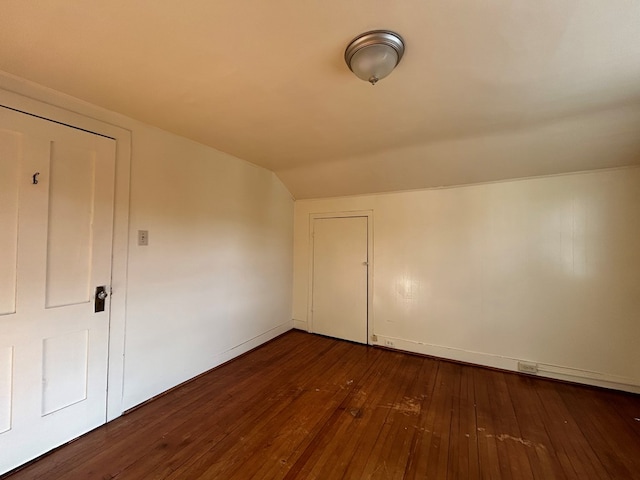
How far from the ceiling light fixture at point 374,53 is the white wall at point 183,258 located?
1.86m

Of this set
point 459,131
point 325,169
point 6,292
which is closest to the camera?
point 6,292

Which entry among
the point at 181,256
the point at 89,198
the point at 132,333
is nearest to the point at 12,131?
the point at 89,198

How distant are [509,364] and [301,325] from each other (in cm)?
267

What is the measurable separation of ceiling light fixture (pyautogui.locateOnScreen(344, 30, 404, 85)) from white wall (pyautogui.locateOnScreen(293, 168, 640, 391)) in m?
2.19

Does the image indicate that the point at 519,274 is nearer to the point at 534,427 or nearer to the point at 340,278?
the point at 534,427

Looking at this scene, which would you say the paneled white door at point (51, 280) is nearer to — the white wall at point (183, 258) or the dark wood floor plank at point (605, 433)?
the white wall at point (183, 258)

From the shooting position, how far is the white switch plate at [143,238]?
2.17 metres

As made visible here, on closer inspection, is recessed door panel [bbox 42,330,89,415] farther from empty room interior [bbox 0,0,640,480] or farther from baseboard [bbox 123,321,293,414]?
baseboard [bbox 123,321,293,414]

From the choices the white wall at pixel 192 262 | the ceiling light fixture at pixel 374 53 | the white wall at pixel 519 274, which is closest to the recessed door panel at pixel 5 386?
the white wall at pixel 192 262

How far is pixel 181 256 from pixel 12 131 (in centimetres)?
134

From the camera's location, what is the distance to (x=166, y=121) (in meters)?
2.16

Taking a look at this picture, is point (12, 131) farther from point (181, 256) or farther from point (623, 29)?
point (623, 29)

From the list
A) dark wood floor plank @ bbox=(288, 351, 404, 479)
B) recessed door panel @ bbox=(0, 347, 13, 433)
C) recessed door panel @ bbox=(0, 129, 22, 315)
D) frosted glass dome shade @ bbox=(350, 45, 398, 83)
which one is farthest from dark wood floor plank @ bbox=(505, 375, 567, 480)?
recessed door panel @ bbox=(0, 129, 22, 315)

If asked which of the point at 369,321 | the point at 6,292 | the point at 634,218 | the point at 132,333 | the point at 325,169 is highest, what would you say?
the point at 325,169
